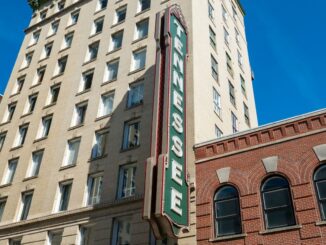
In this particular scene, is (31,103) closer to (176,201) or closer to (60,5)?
(60,5)

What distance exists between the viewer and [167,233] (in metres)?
17.0

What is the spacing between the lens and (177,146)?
19.2 m

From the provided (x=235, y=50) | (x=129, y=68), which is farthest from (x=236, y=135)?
(x=235, y=50)

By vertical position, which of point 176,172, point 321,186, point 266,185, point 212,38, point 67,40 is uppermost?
point 67,40

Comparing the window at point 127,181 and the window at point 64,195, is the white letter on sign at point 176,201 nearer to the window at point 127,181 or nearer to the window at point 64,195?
the window at point 127,181

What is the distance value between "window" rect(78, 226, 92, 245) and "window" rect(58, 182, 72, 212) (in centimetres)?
257

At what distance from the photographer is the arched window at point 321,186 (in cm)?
1653

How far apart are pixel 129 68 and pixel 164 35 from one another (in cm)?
719

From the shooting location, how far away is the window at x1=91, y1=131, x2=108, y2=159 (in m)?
26.2

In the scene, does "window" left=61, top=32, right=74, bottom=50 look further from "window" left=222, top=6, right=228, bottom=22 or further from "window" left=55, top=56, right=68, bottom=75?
"window" left=222, top=6, right=228, bottom=22

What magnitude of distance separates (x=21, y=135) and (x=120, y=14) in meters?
14.1

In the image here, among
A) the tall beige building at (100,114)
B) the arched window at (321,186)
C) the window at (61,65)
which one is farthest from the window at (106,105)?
the arched window at (321,186)

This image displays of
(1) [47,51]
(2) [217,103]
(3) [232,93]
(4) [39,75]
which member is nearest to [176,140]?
(2) [217,103]

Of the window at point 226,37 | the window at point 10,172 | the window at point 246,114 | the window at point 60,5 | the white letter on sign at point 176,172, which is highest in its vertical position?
the window at point 60,5
